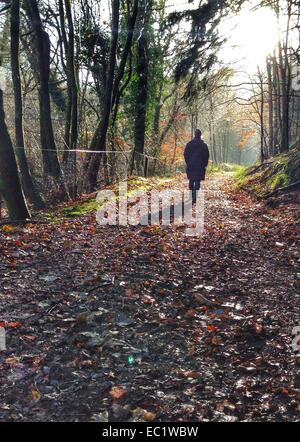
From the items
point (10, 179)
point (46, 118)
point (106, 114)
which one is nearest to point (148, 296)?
point (10, 179)

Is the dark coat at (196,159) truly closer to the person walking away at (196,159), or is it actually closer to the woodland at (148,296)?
the person walking away at (196,159)

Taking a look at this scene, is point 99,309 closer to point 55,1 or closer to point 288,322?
point 288,322

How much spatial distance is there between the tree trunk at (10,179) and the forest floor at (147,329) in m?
0.91

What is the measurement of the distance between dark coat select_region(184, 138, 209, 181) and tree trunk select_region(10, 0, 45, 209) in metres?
4.35

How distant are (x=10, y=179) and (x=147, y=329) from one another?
540 centimetres

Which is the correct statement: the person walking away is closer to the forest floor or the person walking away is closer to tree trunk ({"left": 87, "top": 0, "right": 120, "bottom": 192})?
tree trunk ({"left": 87, "top": 0, "right": 120, "bottom": 192})

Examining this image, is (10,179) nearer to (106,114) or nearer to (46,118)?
(46,118)

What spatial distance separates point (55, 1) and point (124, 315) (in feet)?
47.6

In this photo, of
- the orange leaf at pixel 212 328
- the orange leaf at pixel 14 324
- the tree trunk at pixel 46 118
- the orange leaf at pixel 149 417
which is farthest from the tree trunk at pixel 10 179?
the orange leaf at pixel 149 417

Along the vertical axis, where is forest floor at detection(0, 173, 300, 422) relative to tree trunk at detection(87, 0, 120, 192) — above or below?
below

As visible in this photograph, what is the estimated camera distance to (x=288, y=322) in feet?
15.0

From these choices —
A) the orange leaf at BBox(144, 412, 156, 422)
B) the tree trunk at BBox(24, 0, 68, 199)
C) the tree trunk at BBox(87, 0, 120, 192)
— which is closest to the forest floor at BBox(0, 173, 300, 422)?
the orange leaf at BBox(144, 412, 156, 422)

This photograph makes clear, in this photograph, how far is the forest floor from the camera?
3.25 metres

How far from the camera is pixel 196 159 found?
40.2 ft
